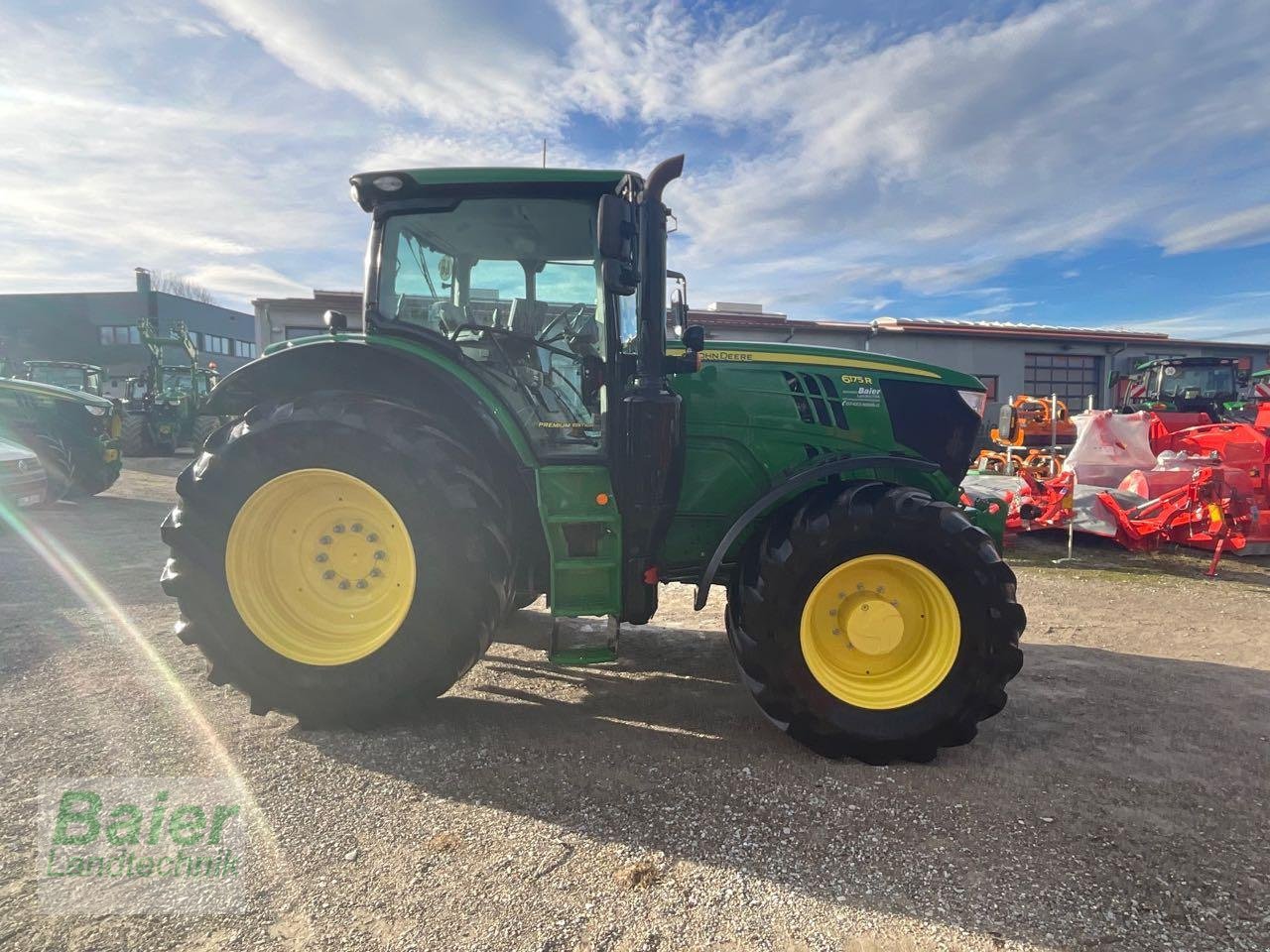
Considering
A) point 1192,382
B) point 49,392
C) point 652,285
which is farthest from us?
point 1192,382

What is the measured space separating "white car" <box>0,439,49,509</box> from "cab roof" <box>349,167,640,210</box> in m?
6.76

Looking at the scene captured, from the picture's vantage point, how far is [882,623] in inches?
112

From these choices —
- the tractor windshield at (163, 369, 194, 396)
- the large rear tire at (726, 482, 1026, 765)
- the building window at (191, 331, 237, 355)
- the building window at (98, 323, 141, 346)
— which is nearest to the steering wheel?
the large rear tire at (726, 482, 1026, 765)

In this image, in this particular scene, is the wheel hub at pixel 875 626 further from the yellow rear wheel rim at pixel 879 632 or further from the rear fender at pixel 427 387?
the rear fender at pixel 427 387

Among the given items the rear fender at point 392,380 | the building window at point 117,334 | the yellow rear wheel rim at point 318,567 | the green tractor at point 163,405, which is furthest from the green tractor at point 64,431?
the building window at point 117,334

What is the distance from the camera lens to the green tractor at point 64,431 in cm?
885

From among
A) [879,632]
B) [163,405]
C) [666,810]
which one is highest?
[163,405]

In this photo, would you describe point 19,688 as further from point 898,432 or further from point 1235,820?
point 1235,820

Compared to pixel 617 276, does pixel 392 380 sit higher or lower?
lower

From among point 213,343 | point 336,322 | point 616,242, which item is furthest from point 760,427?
point 213,343

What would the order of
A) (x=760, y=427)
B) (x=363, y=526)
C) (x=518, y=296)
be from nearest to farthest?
(x=363, y=526), (x=760, y=427), (x=518, y=296)

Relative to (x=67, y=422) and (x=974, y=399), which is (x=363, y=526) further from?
(x=67, y=422)

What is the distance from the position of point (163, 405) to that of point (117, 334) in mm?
25738

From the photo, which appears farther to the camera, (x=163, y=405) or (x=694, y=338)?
(x=163, y=405)
